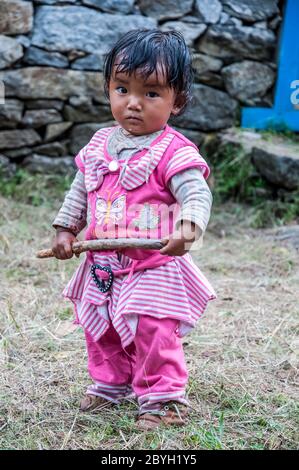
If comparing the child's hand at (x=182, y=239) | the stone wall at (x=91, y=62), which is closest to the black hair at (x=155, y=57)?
the child's hand at (x=182, y=239)

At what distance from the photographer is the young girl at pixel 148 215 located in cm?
176

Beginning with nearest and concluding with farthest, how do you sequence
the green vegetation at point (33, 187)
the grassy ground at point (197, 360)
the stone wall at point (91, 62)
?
1. the grassy ground at point (197, 360)
2. the stone wall at point (91, 62)
3. the green vegetation at point (33, 187)

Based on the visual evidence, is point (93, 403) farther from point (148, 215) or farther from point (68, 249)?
point (148, 215)

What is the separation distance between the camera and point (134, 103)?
1.77m

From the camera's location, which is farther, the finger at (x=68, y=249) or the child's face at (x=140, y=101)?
the finger at (x=68, y=249)

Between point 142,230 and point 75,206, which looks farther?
point 75,206

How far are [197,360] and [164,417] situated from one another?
59 centimetres

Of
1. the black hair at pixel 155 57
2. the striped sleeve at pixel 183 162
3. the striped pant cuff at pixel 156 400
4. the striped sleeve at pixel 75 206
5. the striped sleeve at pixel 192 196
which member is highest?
the black hair at pixel 155 57

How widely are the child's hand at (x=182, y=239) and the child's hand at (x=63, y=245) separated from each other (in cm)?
34

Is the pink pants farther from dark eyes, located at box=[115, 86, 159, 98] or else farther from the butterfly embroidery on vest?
dark eyes, located at box=[115, 86, 159, 98]

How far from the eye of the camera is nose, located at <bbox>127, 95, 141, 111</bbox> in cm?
177

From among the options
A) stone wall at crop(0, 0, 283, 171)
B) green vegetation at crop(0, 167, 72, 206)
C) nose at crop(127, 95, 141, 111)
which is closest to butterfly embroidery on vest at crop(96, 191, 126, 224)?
nose at crop(127, 95, 141, 111)

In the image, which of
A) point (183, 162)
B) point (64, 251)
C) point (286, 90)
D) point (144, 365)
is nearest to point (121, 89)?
point (183, 162)

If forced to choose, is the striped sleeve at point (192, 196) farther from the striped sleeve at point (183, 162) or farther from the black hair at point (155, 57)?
the black hair at point (155, 57)
